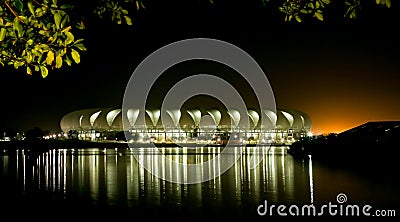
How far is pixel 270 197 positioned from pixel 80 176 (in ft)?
29.5

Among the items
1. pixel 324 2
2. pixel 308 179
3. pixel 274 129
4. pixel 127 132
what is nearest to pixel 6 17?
pixel 324 2

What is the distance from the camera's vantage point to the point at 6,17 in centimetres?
407

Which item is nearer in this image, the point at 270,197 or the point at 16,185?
the point at 270,197

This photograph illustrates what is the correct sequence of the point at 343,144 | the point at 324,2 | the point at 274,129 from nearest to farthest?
1. the point at 324,2
2. the point at 343,144
3. the point at 274,129

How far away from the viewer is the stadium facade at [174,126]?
325ft

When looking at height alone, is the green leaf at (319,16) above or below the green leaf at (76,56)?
above

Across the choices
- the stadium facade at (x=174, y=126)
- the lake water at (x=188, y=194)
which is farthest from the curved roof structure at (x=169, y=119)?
the lake water at (x=188, y=194)

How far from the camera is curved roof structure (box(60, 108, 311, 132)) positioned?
99000 mm

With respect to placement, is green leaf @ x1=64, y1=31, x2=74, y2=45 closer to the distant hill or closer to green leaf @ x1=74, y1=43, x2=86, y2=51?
green leaf @ x1=74, y1=43, x2=86, y2=51

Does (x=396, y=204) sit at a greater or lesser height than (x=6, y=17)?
lesser

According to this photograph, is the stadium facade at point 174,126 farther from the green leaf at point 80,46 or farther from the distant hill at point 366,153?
the green leaf at point 80,46

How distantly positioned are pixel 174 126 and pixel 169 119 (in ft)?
5.41

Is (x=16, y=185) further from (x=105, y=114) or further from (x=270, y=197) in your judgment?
(x=105, y=114)

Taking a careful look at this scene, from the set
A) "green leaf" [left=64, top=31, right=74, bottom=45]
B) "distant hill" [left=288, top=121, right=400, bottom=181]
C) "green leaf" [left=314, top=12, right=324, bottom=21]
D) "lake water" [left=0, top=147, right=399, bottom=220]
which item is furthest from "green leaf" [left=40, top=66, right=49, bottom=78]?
"distant hill" [left=288, top=121, right=400, bottom=181]
